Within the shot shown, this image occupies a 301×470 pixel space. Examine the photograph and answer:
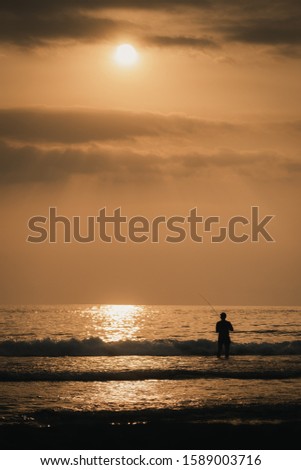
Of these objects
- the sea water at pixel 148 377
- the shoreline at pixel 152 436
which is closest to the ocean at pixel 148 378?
the sea water at pixel 148 377

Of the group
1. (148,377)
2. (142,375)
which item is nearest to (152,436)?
(148,377)

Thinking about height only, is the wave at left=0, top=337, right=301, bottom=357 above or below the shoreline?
above

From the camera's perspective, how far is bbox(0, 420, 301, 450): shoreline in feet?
53.4

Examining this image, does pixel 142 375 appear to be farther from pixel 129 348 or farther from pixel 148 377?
pixel 129 348

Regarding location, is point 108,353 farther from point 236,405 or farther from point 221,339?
point 236,405

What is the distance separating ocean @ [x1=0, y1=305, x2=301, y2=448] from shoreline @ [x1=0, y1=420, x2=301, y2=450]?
579 millimetres

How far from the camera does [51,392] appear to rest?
77.6 ft

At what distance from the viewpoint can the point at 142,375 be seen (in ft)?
89.8

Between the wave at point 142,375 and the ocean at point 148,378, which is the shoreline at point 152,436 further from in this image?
the wave at point 142,375

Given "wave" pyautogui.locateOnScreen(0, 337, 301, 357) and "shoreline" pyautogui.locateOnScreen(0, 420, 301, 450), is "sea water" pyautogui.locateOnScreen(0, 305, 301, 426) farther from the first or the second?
"shoreline" pyautogui.locateOnScreen(0, 420, 301, 450)

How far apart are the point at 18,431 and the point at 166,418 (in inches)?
129

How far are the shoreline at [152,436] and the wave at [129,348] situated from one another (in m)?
18.5

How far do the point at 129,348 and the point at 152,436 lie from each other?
2139 cm

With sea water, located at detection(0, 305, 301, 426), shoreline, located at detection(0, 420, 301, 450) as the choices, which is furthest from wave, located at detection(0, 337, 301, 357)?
shoreline, located at detection(0, 420, 301, 450)
